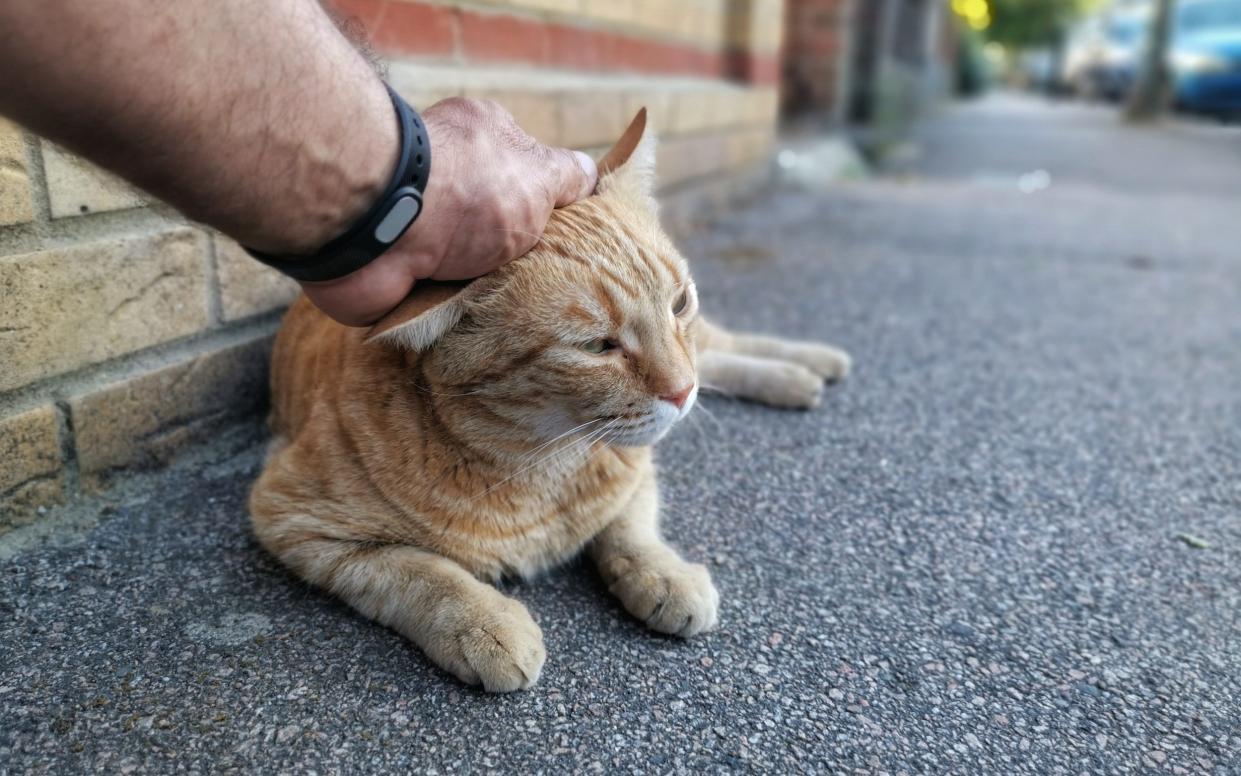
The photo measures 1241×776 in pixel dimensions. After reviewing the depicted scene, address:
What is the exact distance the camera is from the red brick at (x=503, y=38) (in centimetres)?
288

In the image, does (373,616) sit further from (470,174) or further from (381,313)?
(470,174)

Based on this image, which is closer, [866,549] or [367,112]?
[367,112]

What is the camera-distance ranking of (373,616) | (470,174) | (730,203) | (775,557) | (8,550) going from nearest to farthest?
(470,174) → (373,616) → (8,550) → (775,557) → (730,203)

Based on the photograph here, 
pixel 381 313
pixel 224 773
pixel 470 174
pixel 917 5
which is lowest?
pixel 224 773

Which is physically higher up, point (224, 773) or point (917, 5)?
point (917, 5)

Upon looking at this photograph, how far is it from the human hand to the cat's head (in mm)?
55

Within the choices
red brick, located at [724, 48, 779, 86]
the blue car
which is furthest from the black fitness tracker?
the blue car

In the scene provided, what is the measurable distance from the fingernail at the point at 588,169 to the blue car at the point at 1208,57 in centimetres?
1731

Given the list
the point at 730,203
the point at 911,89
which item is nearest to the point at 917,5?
the point at 911,89

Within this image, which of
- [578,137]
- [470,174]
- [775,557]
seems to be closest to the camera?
[470,174]

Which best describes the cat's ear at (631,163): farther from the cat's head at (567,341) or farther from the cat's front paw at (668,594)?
the cat's front paw at (668,594)

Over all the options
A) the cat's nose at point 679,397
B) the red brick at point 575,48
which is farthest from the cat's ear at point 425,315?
the red brick at point 575,48

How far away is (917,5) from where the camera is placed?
13.8 metres

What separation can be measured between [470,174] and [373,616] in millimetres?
786
